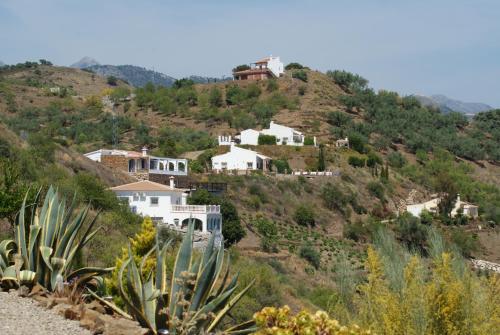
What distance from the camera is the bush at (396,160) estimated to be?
3273 inches

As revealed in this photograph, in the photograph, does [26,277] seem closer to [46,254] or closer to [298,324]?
[46,254]

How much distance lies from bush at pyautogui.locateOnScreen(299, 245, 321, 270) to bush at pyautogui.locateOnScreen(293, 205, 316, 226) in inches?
504

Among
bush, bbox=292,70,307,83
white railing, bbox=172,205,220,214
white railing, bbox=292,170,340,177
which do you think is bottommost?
white railing, bbox=172,205,220,214

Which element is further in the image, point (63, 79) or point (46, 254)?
point (63, 79)

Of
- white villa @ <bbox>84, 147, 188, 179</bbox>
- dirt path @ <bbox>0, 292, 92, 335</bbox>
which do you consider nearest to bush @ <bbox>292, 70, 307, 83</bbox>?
white villa @ <bbox>84, 147, 188, 179</bbox>

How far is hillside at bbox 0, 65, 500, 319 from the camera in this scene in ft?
144

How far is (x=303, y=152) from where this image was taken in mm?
73500

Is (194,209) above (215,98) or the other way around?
the other way around

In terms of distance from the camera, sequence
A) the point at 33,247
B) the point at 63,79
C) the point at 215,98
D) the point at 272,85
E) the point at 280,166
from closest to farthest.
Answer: the point at 33,247, the point at 280,166, the point at 215,98, the point at 272,85, the point at 63,79

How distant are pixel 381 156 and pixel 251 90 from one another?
66.0 ft

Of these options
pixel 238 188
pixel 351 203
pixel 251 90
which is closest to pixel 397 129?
pixel 251 90

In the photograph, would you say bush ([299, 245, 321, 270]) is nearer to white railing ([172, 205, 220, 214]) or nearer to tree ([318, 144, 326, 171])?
white railing ([172, 205, 220, 214])

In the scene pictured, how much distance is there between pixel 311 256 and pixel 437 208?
89.4 ft

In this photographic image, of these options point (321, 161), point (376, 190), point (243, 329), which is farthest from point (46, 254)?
point (376, 190)
